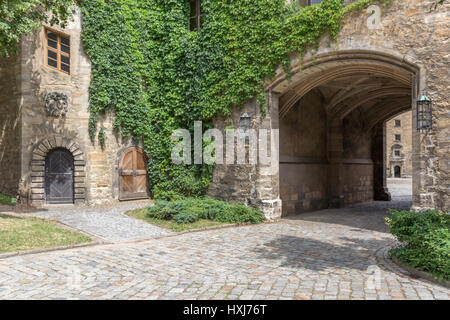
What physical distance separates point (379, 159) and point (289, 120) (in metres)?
7.14

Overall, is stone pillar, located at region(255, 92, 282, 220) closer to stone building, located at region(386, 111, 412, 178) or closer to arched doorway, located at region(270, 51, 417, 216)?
arched doorway, located at region(270, 51, 417, 216)

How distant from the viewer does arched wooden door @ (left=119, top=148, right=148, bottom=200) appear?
12953 mm

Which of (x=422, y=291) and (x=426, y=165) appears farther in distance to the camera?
(x=426, y=165)

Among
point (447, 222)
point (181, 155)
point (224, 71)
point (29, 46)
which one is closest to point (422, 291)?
point (447, 222)

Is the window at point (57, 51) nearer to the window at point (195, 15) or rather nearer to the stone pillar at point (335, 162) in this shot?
the window at point (195, 15)

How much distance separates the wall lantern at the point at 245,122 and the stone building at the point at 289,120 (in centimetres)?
22

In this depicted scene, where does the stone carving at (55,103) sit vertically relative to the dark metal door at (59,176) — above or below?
above

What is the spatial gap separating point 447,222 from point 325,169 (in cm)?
845

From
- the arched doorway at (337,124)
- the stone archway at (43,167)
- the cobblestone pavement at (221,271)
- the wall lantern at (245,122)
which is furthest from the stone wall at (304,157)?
the stone archway at (43,167)

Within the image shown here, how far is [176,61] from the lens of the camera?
41.5 feet

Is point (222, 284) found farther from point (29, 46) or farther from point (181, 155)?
point (29, 46)

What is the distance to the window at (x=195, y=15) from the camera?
12500mm

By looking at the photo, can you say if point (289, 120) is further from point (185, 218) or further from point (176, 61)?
point (185, 218)

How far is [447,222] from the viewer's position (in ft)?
18.3
